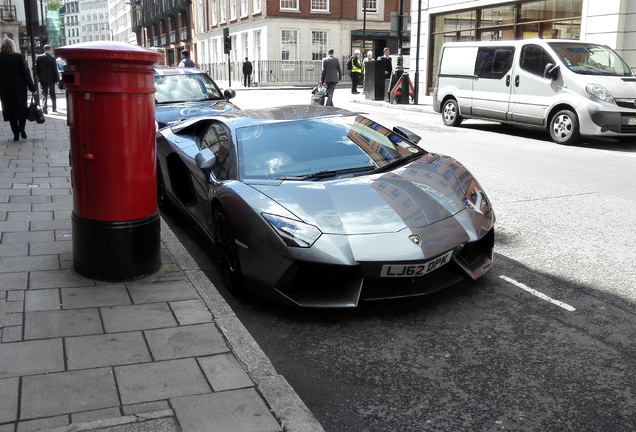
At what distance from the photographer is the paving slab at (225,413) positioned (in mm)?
2621

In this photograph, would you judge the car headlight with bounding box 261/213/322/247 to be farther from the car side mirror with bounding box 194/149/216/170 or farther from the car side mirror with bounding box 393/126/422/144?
the car side mirror with bounding box 393/126/422/144

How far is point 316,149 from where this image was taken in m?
4.79

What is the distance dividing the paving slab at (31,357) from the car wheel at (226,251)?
3.95 feet

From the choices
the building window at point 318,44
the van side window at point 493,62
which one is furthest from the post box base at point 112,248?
the building window at point 318,44

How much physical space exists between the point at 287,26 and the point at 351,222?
40339 mm

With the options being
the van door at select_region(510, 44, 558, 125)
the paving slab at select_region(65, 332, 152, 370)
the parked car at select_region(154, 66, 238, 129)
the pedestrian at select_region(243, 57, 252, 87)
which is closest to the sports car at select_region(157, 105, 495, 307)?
the paving slab at select_region(65, 332, 152, 370)

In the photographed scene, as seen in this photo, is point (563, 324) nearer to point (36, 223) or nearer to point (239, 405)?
point (239, 405)

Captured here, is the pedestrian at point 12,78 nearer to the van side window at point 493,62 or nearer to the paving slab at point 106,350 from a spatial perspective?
the paving slab at point 106,350

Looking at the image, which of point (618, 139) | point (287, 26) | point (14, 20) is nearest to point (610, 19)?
point (618, 139)

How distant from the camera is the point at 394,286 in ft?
12.6

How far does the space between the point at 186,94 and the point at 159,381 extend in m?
7.55

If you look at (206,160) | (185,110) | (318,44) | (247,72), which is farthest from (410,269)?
(318,44)

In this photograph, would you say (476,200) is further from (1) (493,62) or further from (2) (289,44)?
(2) (289,44)

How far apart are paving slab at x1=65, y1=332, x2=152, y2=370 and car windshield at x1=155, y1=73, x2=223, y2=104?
263 inches
